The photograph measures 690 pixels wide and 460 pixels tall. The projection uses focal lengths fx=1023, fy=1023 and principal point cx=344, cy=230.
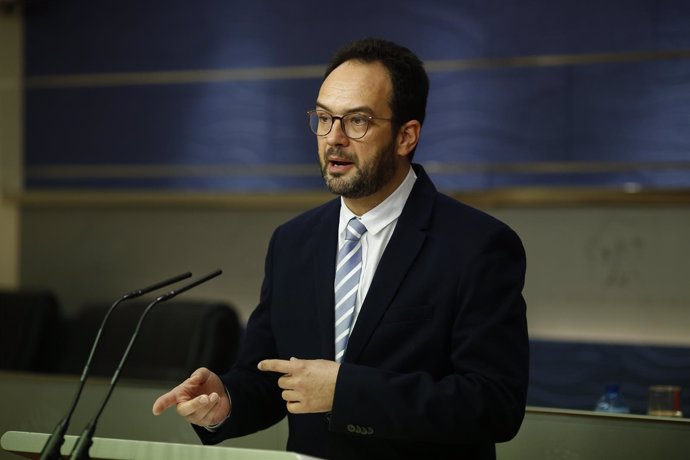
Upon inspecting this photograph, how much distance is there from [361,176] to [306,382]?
41 cm

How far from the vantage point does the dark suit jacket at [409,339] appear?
5.60 ft

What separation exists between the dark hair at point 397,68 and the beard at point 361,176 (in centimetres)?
7

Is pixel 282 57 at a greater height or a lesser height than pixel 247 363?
greater

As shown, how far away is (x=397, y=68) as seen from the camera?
189cm

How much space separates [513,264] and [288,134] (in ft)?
9.91

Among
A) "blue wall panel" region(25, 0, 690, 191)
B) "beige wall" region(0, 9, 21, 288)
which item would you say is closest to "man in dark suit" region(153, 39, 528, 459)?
"blue wall panel" region(25, 0, 690, 191)

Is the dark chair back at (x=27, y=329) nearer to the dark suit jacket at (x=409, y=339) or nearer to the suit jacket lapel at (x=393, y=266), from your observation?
the dark suit jacket at (x=409, y=339)

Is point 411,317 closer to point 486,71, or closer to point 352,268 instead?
point 352,268

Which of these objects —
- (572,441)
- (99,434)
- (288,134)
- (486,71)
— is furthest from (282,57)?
(572,441)

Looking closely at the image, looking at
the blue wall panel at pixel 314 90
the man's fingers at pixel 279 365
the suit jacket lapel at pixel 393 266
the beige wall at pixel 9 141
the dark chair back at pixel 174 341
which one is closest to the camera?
the man's fingers at pixel 279 365

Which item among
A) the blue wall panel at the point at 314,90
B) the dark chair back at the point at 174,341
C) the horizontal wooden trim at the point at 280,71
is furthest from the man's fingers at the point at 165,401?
the horizontal wooden trim at the point at 280,71

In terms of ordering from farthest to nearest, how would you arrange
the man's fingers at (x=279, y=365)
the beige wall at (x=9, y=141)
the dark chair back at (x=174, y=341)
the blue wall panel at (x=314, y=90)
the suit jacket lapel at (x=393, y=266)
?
the beige wall at (x=9, y=141) < the blue wall panel at (x=314, y=90) < the dark chair back at (x=174, y=341) < the suit jacket lapel at (x=393, y=266) < the man's fingers at (x=279, y=365)

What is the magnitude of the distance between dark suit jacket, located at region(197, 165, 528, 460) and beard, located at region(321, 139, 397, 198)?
86 millimetres

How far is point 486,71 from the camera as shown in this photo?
432 cm
